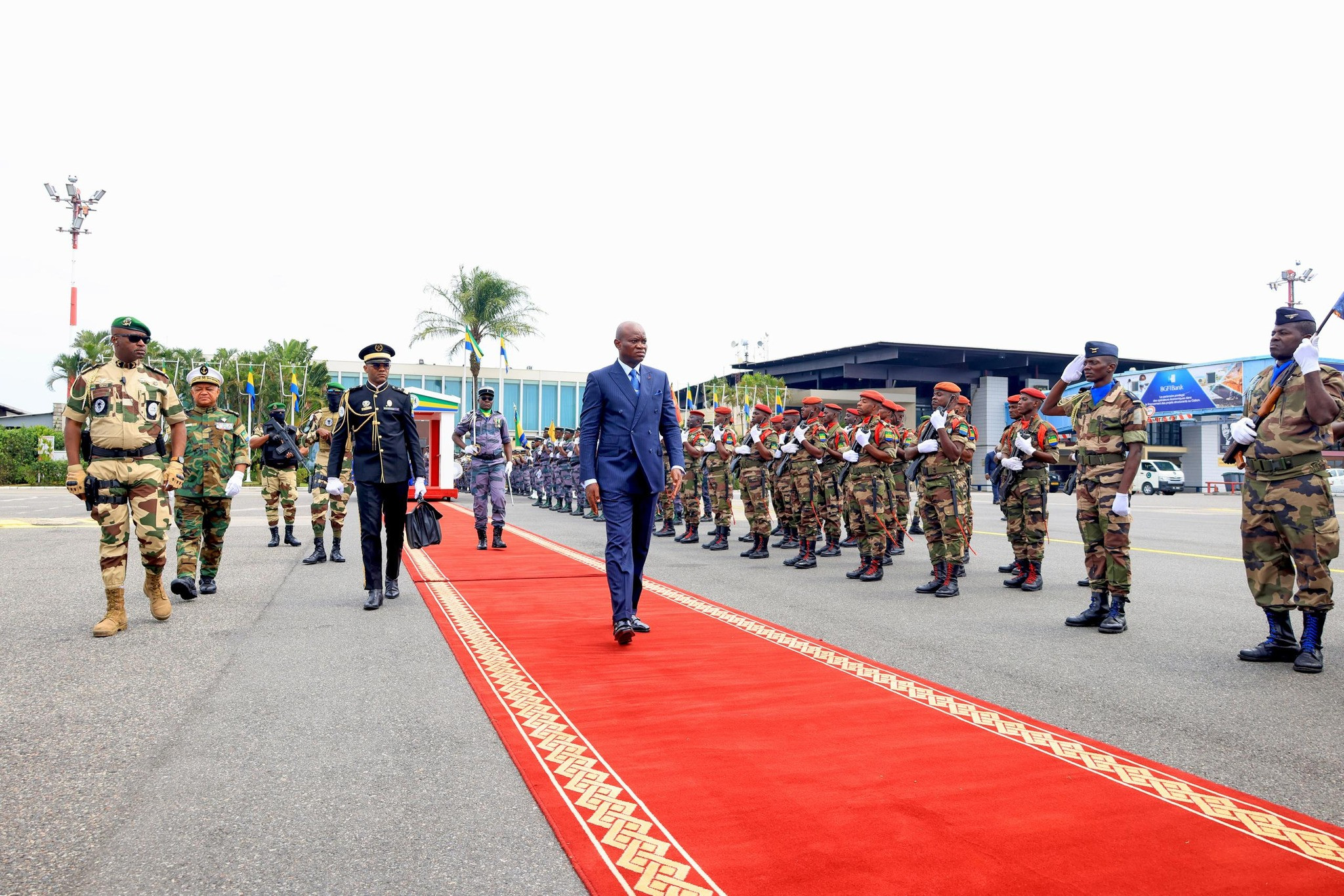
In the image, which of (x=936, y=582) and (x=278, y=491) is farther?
(x=278, y=491)

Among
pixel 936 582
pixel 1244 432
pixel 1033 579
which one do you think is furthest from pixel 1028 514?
pixel 1244 432

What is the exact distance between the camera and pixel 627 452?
6.16 m

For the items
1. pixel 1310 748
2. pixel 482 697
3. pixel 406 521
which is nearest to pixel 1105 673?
pixel 1310 748

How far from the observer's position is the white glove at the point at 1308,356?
5375 mm

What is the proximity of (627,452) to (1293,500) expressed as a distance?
163 inches

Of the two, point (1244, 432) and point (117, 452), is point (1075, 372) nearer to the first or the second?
point (1244, 432)

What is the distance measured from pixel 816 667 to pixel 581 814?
8.07 ft

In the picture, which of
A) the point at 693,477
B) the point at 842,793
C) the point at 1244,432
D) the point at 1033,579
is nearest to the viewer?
the point at 842,793

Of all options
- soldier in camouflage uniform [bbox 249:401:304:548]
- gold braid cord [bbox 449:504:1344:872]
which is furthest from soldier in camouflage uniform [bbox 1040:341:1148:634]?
soldier in camouflage uniform [bbox 249:401:304:548]

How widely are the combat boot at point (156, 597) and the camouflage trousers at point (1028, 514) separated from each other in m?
7.44

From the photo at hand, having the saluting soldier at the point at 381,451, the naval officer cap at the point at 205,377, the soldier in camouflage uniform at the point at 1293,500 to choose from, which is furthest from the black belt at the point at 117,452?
the soldier in camouflage uniform at the point at 1293,500

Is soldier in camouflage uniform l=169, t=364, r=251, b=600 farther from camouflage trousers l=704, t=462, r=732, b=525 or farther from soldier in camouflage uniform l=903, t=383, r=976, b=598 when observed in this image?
camouflage trousers l=704, t=462, r=732, b=525

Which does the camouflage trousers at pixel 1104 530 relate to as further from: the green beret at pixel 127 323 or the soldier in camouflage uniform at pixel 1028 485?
the green beret at pixel 127 323

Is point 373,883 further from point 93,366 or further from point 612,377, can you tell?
point 93,366
